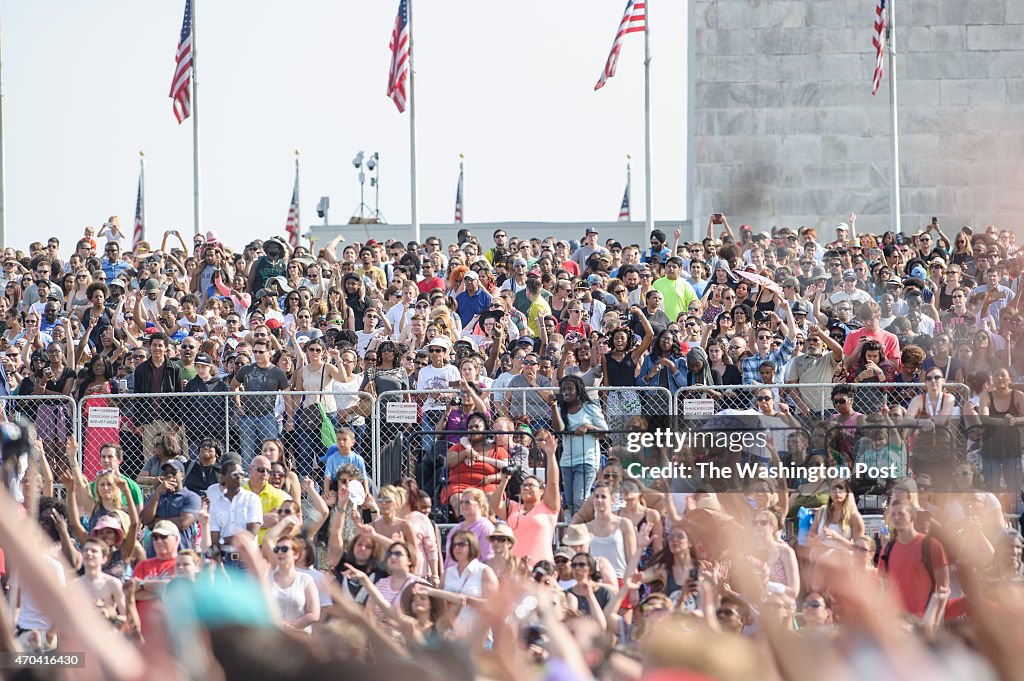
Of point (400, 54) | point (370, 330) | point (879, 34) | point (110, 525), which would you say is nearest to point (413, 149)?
point (400, 54)

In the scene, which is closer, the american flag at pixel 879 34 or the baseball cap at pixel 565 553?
the baseball cap at pixel 565 553

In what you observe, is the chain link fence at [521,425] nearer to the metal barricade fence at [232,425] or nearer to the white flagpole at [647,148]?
the metal barricade fence at [232,425]

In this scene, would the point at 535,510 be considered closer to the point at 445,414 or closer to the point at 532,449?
the point at 532,449

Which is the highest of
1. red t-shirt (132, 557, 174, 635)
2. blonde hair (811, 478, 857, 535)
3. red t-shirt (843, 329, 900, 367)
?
red t-shirt (843, 329, 900, 367)

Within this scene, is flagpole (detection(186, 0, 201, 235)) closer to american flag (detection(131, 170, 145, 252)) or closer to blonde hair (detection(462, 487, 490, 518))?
american flag (detection(131, 170, 145, 252))

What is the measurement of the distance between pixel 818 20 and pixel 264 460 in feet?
73.6

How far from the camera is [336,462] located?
43.2 feet

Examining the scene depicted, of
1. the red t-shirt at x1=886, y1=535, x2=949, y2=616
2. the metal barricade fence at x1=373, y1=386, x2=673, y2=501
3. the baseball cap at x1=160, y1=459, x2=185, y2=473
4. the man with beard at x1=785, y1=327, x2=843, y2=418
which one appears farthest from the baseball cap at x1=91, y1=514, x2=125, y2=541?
the man with beard at x1=785, y1=327, x2=843, y2=418

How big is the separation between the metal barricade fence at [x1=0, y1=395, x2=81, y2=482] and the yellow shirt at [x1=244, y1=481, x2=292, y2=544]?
5.80 feet

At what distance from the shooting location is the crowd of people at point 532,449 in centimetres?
1045

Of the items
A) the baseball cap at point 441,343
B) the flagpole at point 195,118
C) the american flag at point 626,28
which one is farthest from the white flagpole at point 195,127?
the baseball cap at point 441,343

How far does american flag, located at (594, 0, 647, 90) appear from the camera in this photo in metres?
27.1

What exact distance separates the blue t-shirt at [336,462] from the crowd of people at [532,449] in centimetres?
3

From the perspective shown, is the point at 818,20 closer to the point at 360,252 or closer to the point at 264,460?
the point at 360,252
